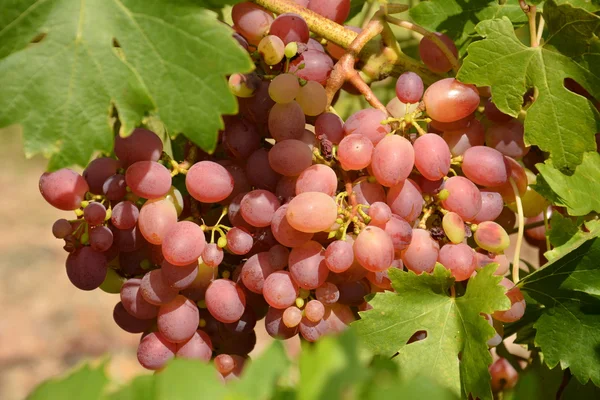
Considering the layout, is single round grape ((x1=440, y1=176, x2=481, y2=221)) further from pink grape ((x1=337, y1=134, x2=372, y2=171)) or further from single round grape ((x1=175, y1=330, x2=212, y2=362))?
single round grape ((x1=175, y1=330, x2=212, y2=362))

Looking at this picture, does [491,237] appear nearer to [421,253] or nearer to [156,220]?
[421,253]

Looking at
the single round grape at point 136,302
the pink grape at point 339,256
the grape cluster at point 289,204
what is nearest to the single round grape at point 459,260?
the grape cluster at point 289,204

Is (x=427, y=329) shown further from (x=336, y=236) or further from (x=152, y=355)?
(x=152, y=355)

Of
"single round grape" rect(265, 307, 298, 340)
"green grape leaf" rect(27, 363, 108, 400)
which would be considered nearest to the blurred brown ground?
"single round grape" rect(265, 307, 298, 340)

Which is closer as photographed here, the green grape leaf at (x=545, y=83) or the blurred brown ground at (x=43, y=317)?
the green grape leaf at (x=545, y=83)

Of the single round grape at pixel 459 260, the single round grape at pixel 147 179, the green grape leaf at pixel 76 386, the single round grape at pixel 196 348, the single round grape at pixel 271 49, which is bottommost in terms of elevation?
the single round grape at pixel 196 348

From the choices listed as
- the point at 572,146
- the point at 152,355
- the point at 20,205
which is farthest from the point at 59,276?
the point at 572,146

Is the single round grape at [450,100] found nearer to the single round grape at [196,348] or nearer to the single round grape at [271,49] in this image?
the single round grape at [271,49]
